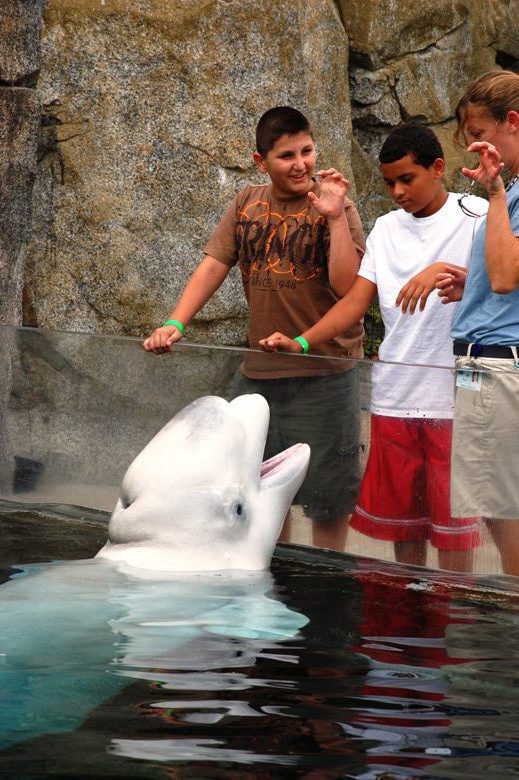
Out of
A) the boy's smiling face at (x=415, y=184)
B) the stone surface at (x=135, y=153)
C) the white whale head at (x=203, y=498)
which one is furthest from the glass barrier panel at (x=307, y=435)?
the stone surface at (x=135, y=153)

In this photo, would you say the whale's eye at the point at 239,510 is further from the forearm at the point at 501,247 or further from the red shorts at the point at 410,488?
the forearm at the point at 501,247

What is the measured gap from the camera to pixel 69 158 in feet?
28.5

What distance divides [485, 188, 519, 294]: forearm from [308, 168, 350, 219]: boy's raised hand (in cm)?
85

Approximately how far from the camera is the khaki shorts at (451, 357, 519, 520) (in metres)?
4.25

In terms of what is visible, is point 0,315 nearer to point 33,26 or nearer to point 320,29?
point 33,26

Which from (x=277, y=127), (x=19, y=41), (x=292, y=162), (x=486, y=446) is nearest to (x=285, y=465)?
(x=486, y=446)

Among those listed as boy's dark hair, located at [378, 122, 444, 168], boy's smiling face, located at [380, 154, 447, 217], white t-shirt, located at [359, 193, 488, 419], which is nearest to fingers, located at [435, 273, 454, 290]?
white t-shirt, located at [359, 193, 488, 419]

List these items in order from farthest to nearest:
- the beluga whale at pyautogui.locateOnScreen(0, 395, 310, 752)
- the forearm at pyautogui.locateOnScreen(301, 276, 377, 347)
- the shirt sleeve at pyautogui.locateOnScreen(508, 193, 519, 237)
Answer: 1. the forearm at pyautogui.locateOnScreen(301, 276, 377, 347)
2. the shirt sleeve at pyautogui.locateOnScreen(508, 193, 519, 237)
3. the beluga whale at pyautogui.locateOnScreen(0, 395, 310, 752)

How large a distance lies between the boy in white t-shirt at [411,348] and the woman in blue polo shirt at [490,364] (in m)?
0.09

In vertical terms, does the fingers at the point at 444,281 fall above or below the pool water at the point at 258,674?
above

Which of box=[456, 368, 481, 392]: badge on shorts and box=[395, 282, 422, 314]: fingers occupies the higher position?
box=[395, 282, 422, 314]: fingers

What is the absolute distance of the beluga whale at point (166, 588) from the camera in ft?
10.5

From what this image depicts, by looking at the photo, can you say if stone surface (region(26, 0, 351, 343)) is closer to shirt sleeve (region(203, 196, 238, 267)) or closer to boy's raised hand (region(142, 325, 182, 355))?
shirt sleeve (region(203, 196, 238, 267))

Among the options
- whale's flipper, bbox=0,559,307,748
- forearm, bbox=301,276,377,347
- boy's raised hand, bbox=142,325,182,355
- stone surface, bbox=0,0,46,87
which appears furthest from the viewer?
stone surface, bbox=0,0,46,87
